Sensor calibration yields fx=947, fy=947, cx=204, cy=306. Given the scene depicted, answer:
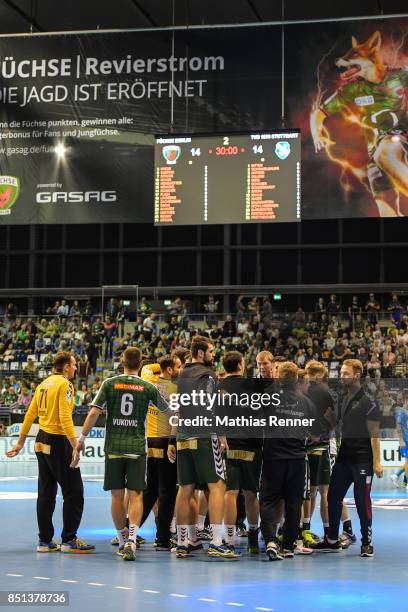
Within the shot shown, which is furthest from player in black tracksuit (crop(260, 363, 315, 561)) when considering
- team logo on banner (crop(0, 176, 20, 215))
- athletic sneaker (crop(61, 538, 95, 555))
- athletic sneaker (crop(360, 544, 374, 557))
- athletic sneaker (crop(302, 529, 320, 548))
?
team logo on banner (crop(0, 176, 20, 215))

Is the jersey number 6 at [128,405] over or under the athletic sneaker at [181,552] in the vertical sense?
over

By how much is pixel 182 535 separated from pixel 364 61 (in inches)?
540

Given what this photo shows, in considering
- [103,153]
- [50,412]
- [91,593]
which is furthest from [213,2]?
[91,593]

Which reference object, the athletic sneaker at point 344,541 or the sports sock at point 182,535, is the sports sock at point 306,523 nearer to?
the athletic sneaker at point 344,541

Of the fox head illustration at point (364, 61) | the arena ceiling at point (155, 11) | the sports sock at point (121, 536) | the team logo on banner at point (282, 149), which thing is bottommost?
the sports sock at point (121, 536)

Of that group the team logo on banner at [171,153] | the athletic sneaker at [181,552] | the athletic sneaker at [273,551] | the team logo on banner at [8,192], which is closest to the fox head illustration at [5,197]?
the team logo on banner at [8,192]

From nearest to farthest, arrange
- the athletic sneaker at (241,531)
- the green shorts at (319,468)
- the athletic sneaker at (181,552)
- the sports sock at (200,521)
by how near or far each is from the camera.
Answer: the athletic sneaker at (181,552) < the green shorts at (319,468) < the sports sock at (200,521) < the athletic sneaker at (241,531)

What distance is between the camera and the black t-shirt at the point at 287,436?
925cm

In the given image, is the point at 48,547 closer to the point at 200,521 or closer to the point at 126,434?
the point at 126,434

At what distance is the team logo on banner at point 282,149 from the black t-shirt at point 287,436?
11177 mm

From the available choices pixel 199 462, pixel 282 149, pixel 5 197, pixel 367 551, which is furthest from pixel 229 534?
pixel 5 197

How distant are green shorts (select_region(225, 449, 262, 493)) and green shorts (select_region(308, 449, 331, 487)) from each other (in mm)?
1033

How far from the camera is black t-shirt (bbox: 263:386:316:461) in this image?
364 inches

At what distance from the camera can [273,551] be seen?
29.3 ft
